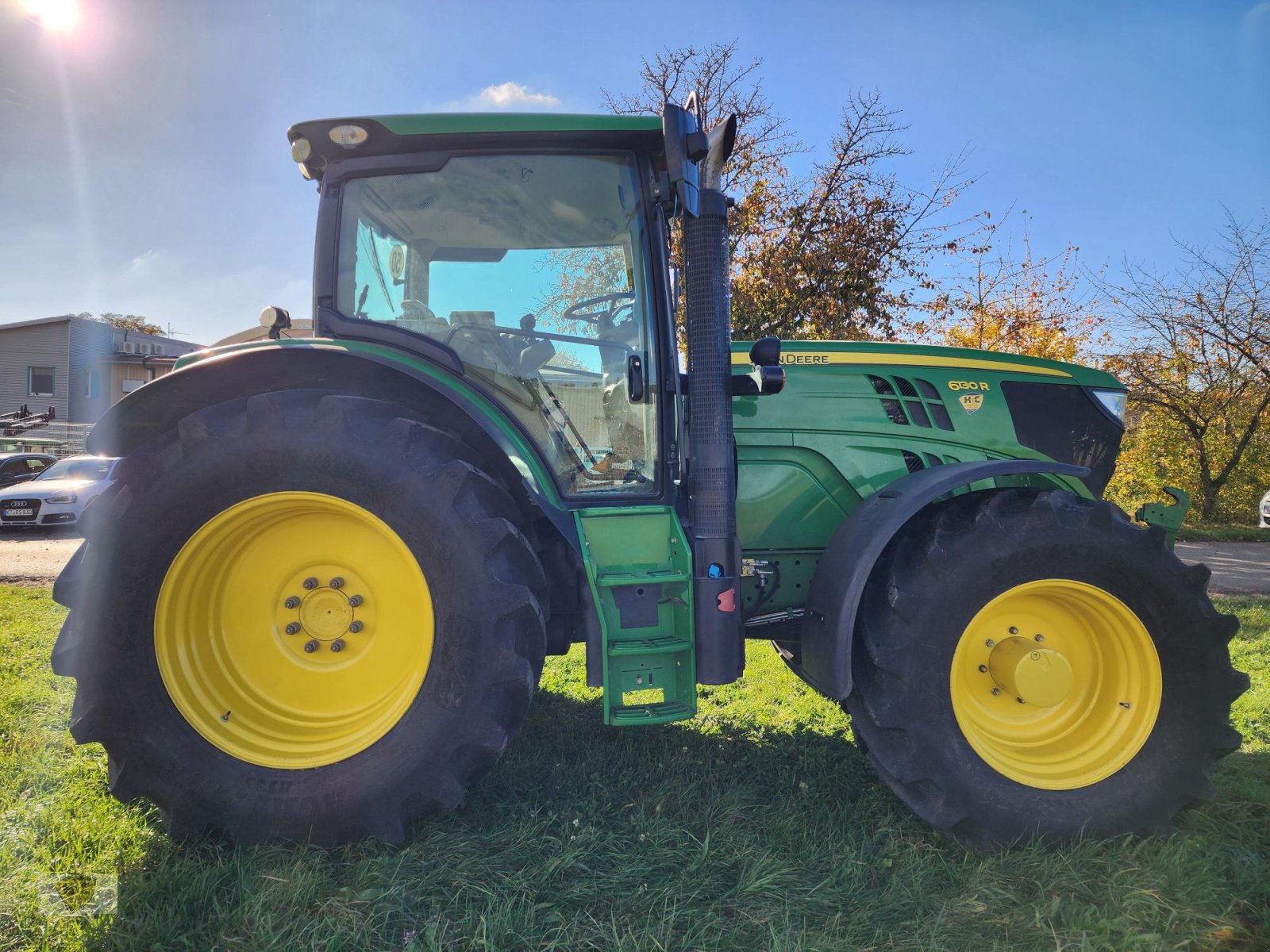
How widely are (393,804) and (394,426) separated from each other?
3.63ft

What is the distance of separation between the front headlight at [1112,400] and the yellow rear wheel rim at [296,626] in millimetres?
2875

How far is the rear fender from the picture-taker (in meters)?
2.27

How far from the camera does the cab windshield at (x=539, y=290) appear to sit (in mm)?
2527

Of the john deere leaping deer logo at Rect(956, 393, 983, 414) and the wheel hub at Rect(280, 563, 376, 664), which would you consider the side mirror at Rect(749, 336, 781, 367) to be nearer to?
the john deere leaping deer logo at Rect(956, 393, 983, 414)

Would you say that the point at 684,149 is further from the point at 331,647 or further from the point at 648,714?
the point at 331,647

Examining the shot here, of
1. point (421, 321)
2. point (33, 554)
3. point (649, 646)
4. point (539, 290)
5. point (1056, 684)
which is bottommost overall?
point (33, 554)

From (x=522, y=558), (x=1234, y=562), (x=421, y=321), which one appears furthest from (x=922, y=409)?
(x=1234, y=562)

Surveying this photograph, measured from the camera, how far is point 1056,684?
2.35m

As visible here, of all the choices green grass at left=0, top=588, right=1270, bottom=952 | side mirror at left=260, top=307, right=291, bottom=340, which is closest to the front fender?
green grass at left=0, top=588, right=1270, bottom=952

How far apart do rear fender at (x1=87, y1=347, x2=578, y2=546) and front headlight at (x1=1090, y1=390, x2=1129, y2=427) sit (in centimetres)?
236

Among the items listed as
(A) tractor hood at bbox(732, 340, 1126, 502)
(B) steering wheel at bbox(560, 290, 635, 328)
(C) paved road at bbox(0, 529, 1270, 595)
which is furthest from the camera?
(C) paved road at bbox(0, 529, 1270, 595)

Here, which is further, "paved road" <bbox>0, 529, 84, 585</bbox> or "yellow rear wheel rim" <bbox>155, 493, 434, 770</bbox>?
"paved road" <bbox>0, 529, 84, 585</bbox>

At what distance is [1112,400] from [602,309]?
226 centimetres

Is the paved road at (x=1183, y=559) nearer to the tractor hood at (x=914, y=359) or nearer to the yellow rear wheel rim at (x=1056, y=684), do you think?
the tractor hood at (x=914, y=359)
